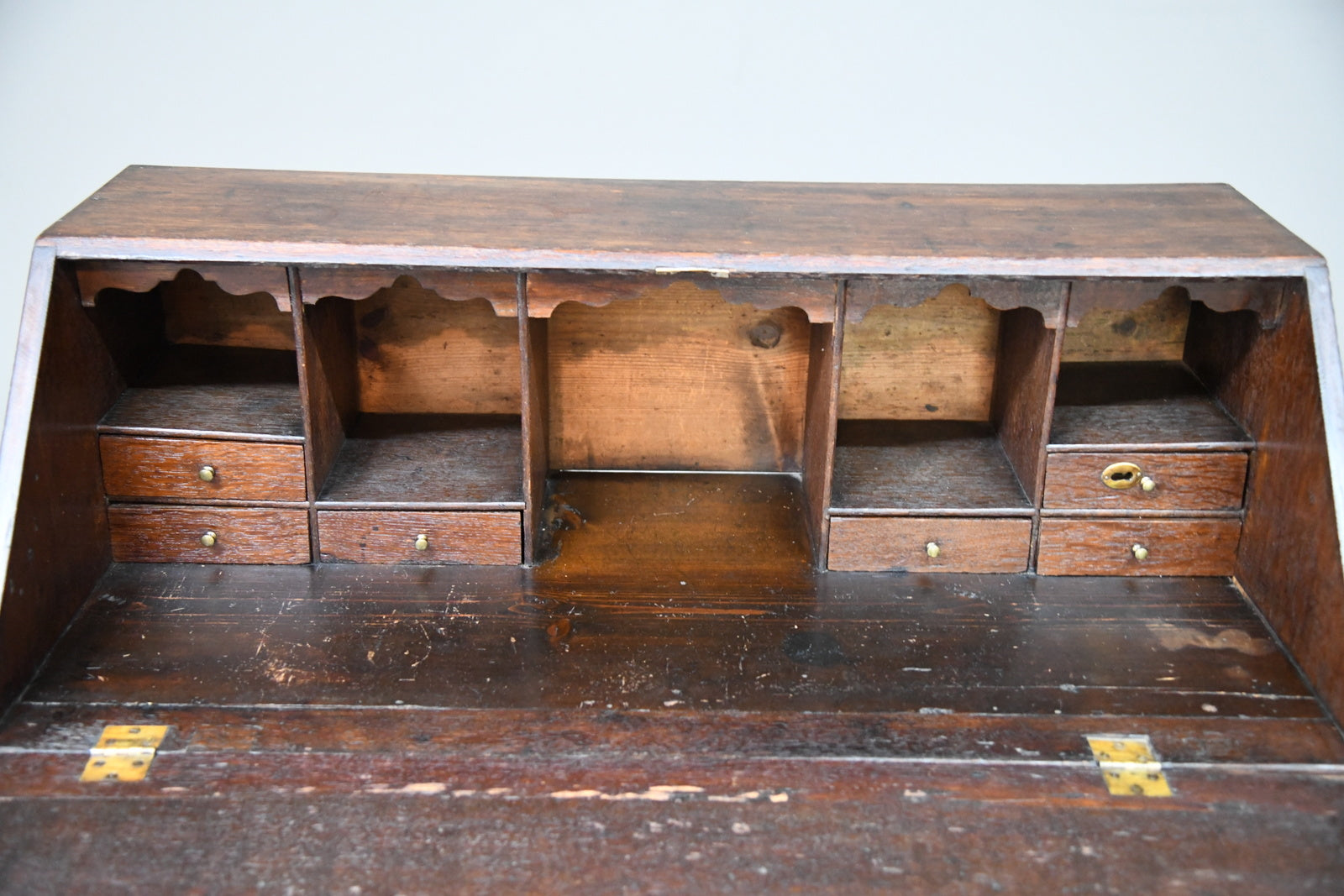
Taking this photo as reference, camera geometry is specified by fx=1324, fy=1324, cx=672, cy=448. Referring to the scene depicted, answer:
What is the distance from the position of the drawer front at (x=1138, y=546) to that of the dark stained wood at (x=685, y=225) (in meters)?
0.54

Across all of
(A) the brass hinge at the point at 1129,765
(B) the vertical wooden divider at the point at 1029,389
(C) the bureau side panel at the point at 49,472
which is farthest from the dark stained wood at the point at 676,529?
(C) the bureau side panel at the point at 49,472

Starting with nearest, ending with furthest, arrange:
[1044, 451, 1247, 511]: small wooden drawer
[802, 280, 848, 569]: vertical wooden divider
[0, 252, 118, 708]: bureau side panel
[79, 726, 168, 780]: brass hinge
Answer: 1. [79, 726, 168, 780]: brass hinge
2. [0, 252, 118, 708]: bureau side panel
3. [802, 280, 848, 569]: vertical wooden divider
4. [1044, 451, 1247, 511]: small wooden drawer

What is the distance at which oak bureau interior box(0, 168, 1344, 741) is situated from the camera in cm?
242

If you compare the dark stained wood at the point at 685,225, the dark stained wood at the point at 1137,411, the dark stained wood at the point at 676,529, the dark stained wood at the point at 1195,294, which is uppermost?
the dark stained wood at the point at 685,225

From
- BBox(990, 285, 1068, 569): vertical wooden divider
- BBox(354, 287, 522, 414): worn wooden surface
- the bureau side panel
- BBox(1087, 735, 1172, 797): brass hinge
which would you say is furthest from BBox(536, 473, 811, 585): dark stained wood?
the bureau side panel

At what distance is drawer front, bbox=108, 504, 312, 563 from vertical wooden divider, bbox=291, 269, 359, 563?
0.17ft

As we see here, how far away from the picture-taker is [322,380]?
2.68 metres

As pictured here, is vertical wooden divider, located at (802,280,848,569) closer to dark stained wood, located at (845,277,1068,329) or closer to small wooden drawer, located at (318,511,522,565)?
dark stained wood, located at (845,277,1068,329)

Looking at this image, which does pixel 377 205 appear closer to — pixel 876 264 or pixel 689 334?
pixel 689 334

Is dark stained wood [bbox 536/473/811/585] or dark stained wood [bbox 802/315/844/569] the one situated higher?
dark stained wood [bbox 802/315/844/569]

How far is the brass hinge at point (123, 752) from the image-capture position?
212 centimetres

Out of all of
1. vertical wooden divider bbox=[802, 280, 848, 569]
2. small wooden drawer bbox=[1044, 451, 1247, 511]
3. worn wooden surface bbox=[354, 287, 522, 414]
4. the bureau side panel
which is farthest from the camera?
worn wooden surface bbox=[354, 287, 522, 414]

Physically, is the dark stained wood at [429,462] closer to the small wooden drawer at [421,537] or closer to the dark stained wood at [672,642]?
the small wooden drawer at [421,537]

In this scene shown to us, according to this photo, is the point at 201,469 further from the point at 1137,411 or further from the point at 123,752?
the point at 1137,411
